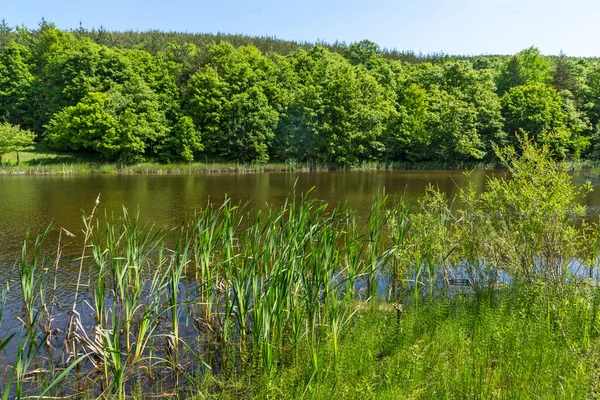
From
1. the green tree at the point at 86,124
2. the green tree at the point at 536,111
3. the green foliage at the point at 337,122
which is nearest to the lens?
the green tree at the point at 86,124

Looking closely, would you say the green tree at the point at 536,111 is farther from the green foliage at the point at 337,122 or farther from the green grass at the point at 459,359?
the green grass at the point at 459,359

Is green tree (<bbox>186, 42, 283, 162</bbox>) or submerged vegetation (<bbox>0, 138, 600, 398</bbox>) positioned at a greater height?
green tree (<bbox>186, 42, 283, 162</bbox>)

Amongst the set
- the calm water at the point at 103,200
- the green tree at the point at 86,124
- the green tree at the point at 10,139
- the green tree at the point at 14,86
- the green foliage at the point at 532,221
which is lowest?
the calm water at the point at 103,200

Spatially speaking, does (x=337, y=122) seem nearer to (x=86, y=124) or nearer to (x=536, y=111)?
(x=536, y=111)

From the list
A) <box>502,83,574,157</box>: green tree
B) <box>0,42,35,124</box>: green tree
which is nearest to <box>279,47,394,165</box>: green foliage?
<box>502,83,574,157</box>: green tree

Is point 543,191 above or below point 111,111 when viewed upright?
below

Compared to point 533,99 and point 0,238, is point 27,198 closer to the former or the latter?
point 0,238

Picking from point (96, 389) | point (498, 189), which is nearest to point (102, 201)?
point (96, 389)

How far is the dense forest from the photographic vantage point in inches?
1735

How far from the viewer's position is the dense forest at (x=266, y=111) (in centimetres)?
4406

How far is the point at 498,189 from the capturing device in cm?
689

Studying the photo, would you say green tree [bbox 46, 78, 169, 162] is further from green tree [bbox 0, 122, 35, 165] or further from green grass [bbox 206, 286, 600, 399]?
green grass [bbox 206, 286, 600, 399]

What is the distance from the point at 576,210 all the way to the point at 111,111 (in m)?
43.4

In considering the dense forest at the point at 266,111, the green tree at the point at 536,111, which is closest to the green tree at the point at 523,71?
the dense forest at the point at 266,111
